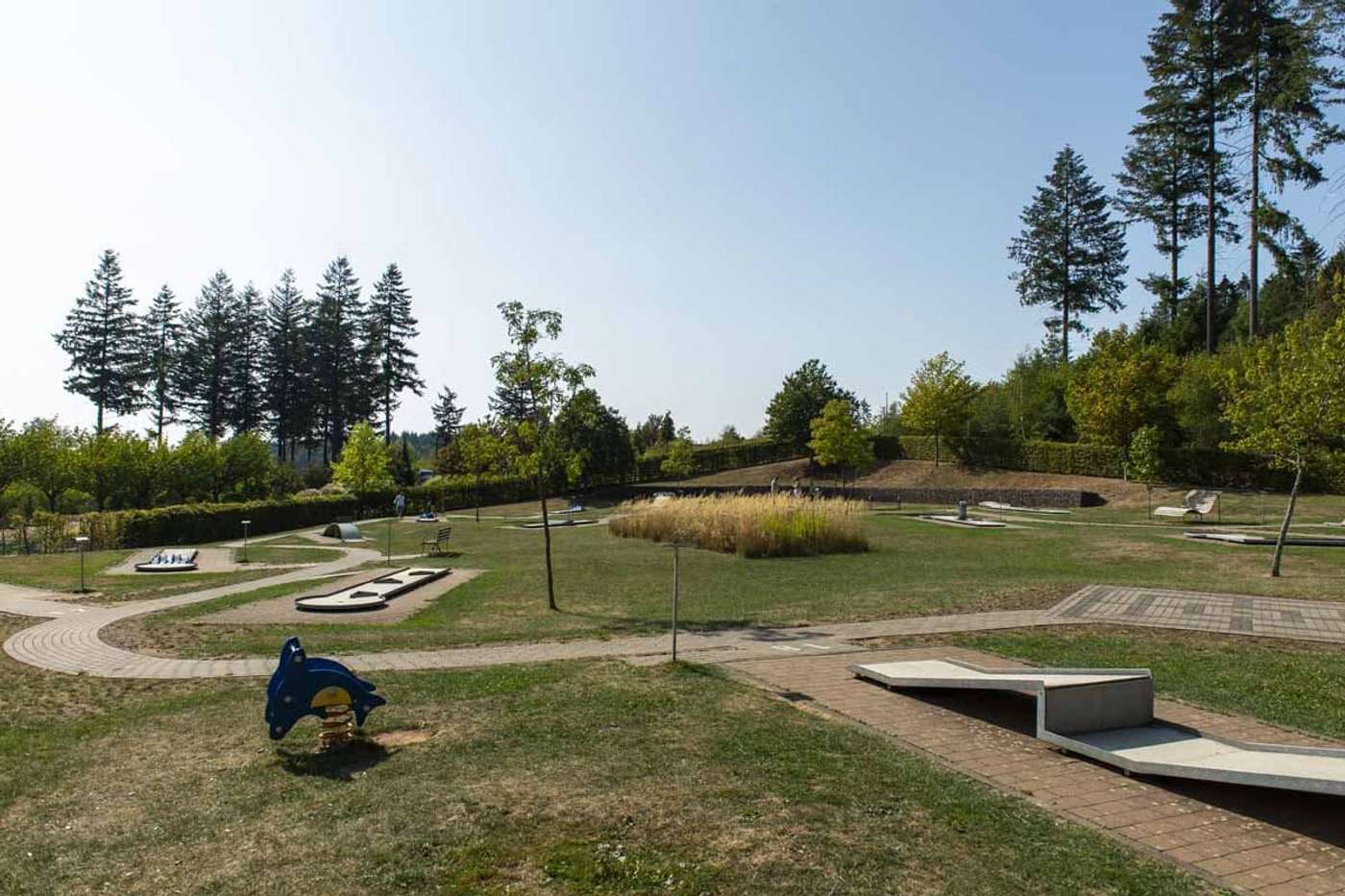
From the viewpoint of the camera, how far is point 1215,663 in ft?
28.1

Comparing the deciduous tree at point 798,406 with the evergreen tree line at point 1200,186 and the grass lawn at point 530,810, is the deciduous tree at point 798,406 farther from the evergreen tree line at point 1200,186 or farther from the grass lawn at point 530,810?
the grass lawn at point 530,810

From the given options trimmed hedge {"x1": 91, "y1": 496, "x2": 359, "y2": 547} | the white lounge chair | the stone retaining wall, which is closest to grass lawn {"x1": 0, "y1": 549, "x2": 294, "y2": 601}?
trimmed hedge {"x1": 91, "y1": 496, "x2": 359, "y2": 547}

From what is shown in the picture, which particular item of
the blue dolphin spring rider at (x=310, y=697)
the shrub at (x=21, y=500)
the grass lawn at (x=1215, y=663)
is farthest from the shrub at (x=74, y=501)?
the grass lawn at (x=1215, y=663)

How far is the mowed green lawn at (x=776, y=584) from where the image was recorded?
11461 mm

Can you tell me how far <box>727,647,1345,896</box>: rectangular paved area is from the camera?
4246mm

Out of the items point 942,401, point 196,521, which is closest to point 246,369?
point 196,521

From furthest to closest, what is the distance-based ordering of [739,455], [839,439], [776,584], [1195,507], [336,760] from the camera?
1. [739,455]
2. [839,439]
3. [1195,507]
4. [776,584]
5. [336,760]

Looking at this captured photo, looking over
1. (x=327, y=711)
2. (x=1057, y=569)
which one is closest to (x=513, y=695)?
(x=327, y=711)

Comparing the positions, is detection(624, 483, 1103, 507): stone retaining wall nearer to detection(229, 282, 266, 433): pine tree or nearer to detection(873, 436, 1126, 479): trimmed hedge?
detection(873, 436, 1126, 479): trimmed hedge

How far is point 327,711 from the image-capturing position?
619 centimetres

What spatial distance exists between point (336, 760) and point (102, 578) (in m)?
16.7

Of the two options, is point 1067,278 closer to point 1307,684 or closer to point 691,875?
point 1307,684

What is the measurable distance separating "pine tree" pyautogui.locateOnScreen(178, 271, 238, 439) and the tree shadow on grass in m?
66.5

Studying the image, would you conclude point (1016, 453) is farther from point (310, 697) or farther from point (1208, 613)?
point (310, 697)
